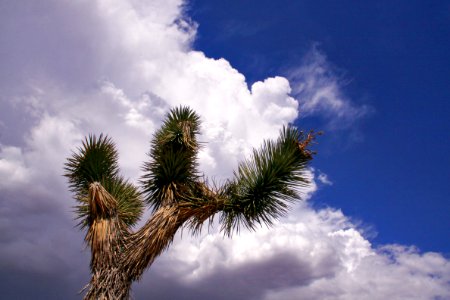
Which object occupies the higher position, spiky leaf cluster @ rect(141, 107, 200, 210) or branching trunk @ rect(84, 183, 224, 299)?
spiky leaf cluster @ rect(141, 107, 200, 210)

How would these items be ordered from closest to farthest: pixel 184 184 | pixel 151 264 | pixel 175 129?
pixel 151 264
pixel 184 184
pixel 175 129

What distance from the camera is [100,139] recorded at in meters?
10.5

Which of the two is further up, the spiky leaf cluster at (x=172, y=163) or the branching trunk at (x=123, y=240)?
the spiky leaf cluster at (x=172, y=163)

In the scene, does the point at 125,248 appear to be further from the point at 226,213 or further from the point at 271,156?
the point at 271,156

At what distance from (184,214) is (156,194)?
4.11 feet

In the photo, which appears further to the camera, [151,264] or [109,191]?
[109,191]

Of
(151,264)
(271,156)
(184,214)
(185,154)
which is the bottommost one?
(151,264)

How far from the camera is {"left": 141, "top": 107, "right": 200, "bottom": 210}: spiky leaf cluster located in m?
9.91

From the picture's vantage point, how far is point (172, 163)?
393 inches

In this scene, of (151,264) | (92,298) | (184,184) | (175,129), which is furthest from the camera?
(175,129)

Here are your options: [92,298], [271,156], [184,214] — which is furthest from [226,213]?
[92,298]

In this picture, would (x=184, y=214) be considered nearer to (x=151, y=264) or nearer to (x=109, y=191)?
(x=151, y=264)

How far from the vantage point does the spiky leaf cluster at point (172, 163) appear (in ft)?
32.5

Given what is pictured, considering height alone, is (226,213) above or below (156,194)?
below
